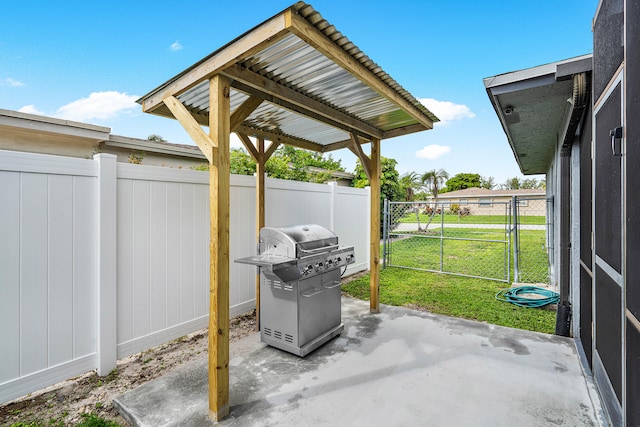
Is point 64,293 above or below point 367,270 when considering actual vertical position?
above

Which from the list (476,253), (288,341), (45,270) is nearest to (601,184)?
(288,341)

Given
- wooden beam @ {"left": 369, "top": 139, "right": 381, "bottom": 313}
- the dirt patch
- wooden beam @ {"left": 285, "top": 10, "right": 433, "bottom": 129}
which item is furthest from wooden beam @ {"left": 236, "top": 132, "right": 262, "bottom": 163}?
the dirt patch

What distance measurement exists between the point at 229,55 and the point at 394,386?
288 centimetres

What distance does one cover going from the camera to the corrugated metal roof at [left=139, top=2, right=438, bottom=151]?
205 cm

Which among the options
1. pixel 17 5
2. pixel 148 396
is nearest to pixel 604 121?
pixel 148 396

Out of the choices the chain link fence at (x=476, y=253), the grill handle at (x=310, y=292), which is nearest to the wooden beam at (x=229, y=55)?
the grill handle at (x=310, y=292)

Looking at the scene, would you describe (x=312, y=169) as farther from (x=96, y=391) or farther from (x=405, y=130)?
(x=96, y=391)

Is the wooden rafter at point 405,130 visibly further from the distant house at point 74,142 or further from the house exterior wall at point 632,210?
the distant house at point 74,142

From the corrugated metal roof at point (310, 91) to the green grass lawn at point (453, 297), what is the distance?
8.86 feet

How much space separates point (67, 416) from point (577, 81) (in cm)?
470

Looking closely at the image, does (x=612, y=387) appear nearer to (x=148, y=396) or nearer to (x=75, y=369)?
(x=148, y=396)

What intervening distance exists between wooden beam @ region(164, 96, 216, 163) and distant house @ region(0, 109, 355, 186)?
4.35 metres

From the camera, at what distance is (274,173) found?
810 cm

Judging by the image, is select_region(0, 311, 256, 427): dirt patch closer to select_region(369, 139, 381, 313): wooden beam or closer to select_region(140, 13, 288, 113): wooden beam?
select_region(369, 139, 381, 313): wooden beam
